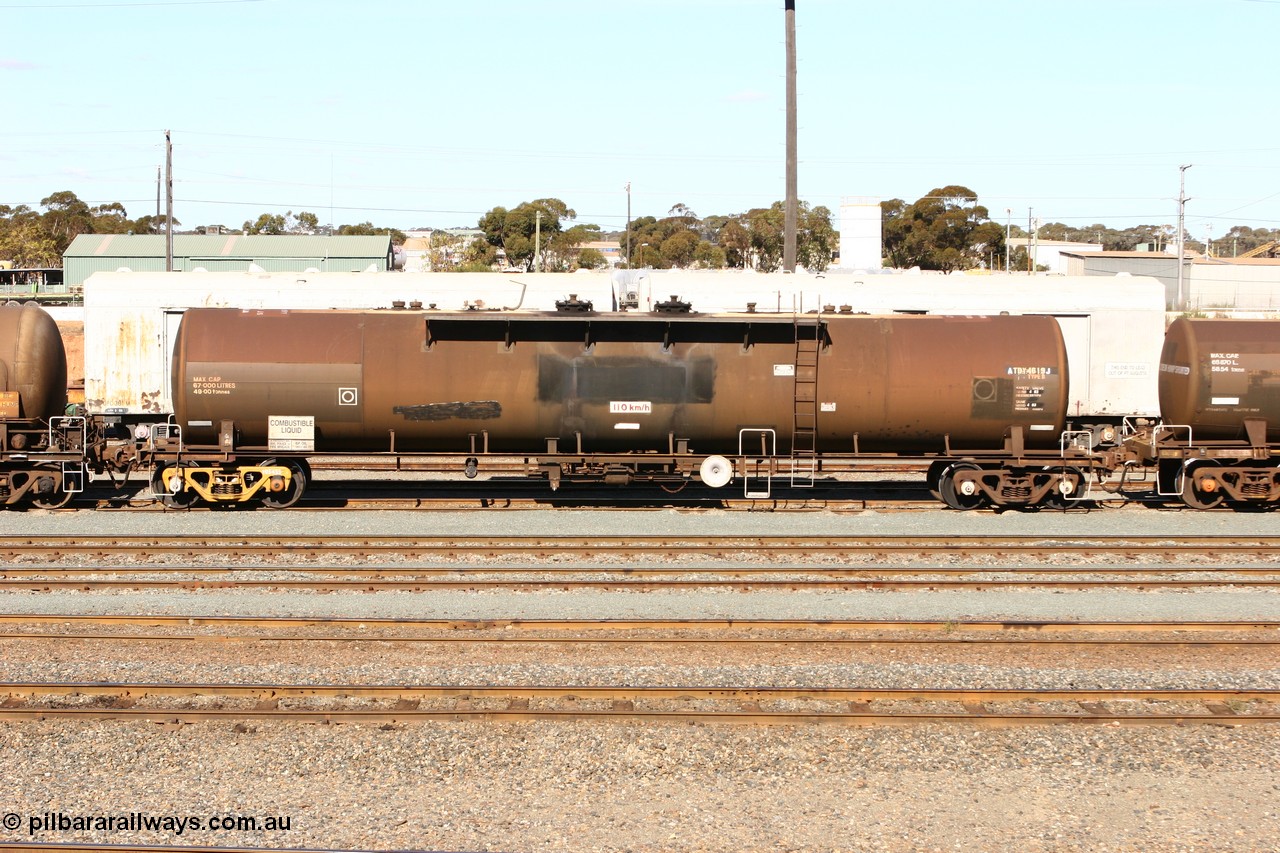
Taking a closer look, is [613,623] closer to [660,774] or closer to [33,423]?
[660,774]

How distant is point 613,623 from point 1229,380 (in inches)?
545

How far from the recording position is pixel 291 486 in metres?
20.2

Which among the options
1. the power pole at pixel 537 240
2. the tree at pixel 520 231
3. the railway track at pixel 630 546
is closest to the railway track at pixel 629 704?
the railway track at pixel 630 546

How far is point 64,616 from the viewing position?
13.0 m

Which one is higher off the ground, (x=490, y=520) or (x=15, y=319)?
(x=15, y=319)

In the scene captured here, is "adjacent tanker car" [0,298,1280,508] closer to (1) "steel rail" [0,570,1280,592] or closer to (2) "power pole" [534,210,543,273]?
(1) "steel rail" [0,570,1280,592]

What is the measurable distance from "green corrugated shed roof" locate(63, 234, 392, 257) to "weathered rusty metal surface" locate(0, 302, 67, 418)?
56418 millimetres

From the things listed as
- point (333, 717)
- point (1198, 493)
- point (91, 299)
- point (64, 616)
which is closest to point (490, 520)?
point (64, 616)

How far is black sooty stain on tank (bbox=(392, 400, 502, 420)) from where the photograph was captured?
19.4 metres

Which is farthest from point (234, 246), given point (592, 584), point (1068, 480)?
point (592, 584)

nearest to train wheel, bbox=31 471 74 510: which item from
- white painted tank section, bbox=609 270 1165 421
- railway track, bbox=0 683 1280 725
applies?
railway track, bbox=0 683 1280 725

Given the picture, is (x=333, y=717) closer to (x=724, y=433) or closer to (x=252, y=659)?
(x=252, y=659)

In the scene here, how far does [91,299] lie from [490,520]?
11022 millimetres

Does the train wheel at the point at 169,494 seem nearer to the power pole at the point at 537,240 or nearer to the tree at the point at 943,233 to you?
the power pole at the point at 537,240
